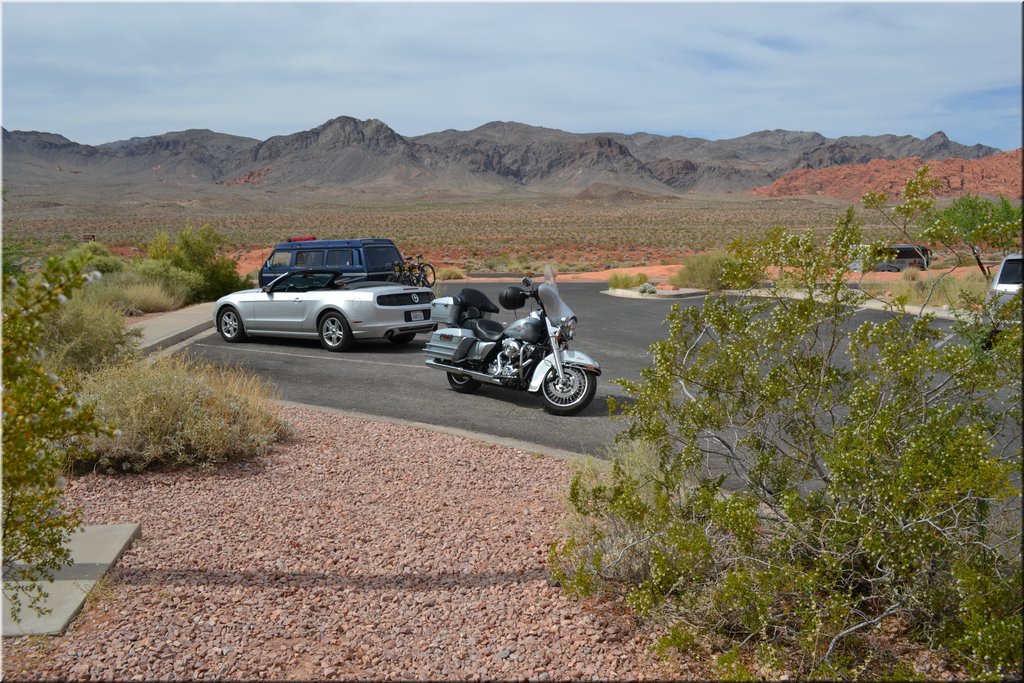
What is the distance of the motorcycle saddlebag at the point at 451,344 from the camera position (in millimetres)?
10203

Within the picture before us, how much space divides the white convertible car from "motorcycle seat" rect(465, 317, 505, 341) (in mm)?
3373

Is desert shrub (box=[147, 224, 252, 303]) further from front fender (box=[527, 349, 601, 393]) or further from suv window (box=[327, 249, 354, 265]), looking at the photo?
front fender (box=[527, 349, 601, 393])

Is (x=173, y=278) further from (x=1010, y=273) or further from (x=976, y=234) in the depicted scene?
(x=976, y=234)

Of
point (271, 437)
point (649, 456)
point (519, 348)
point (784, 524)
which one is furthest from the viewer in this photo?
point (519, 348)

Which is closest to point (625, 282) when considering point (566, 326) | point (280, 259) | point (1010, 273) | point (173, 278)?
point (280, 259)

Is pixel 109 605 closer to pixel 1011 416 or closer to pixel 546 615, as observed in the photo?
pixel 546 615

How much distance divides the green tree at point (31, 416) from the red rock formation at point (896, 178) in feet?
455

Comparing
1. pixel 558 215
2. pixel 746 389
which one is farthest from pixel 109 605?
pixel 558 215

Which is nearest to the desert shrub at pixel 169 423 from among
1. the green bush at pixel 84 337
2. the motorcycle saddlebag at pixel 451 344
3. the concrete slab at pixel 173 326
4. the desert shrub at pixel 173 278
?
the green bush at pixel 84 337

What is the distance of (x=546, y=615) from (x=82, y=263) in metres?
2.70

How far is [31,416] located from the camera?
3.34 m

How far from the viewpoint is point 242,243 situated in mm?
58969

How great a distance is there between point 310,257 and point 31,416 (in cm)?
1333

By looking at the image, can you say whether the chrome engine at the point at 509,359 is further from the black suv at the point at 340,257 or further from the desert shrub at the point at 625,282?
the desert shrub at the point at 625,282
